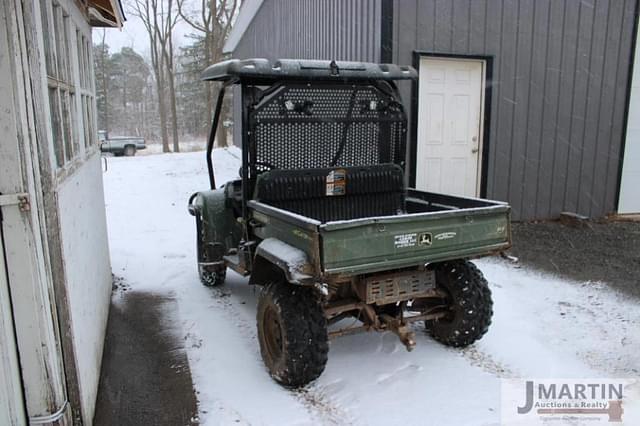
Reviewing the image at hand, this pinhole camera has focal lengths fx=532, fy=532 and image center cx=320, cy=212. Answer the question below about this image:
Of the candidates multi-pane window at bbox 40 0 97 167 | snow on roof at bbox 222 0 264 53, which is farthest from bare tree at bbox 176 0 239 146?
multi-pane window at bbox 40 0 97 167

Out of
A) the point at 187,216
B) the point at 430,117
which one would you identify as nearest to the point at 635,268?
the point at 430,117

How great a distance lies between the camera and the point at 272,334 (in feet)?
12.3

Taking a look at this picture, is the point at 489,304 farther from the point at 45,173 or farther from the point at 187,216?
the point at 187,216

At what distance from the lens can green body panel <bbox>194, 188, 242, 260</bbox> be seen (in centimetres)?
498

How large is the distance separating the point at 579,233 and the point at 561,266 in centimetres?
179

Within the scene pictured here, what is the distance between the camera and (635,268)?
6227 millimetres

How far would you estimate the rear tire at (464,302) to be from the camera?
391 cm

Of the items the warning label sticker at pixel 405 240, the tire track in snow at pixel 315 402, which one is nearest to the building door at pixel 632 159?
the warning label sticker at pixel 405 240

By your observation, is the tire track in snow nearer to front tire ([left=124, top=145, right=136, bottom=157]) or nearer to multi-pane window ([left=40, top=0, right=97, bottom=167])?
multi-pane window ([left=40, top=0, right=97, bottom=167])

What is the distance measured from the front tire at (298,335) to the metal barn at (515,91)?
4.01 metres

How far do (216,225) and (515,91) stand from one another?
16.4ft

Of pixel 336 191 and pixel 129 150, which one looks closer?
pixel 336 191

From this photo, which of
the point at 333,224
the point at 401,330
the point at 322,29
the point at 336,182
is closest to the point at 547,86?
the point at 322,29

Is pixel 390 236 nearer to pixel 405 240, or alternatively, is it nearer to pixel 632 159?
pixel 405 240
